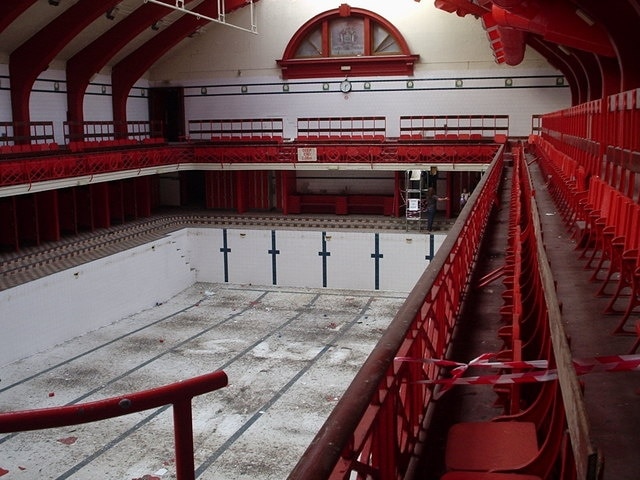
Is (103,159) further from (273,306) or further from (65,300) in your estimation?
(273,306)

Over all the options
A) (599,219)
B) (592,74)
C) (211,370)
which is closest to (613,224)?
(599,219)

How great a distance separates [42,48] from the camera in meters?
18.1

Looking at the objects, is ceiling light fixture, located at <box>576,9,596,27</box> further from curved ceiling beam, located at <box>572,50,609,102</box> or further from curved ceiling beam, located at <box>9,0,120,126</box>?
curved ceiling beam, located at <box>9,0,120,126</box>

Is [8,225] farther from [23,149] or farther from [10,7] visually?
[10,7]

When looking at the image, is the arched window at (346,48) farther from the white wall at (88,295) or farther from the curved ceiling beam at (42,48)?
the curved ceiling beam at (42,48)

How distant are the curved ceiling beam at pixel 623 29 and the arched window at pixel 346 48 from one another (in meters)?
13.2

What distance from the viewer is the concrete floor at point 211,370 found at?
9.47 meters

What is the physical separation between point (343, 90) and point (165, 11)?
6.48 m

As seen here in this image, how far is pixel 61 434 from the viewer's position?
10297mm

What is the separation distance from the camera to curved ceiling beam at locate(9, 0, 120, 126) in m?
17.7

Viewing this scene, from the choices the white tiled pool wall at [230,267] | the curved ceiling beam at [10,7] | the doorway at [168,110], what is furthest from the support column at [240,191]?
the curved ceiling beam at [10,7]

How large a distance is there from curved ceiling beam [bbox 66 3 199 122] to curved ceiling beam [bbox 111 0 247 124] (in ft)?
5.16

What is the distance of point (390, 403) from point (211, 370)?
427 inches

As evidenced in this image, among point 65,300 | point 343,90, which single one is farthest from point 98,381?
point 343,90
